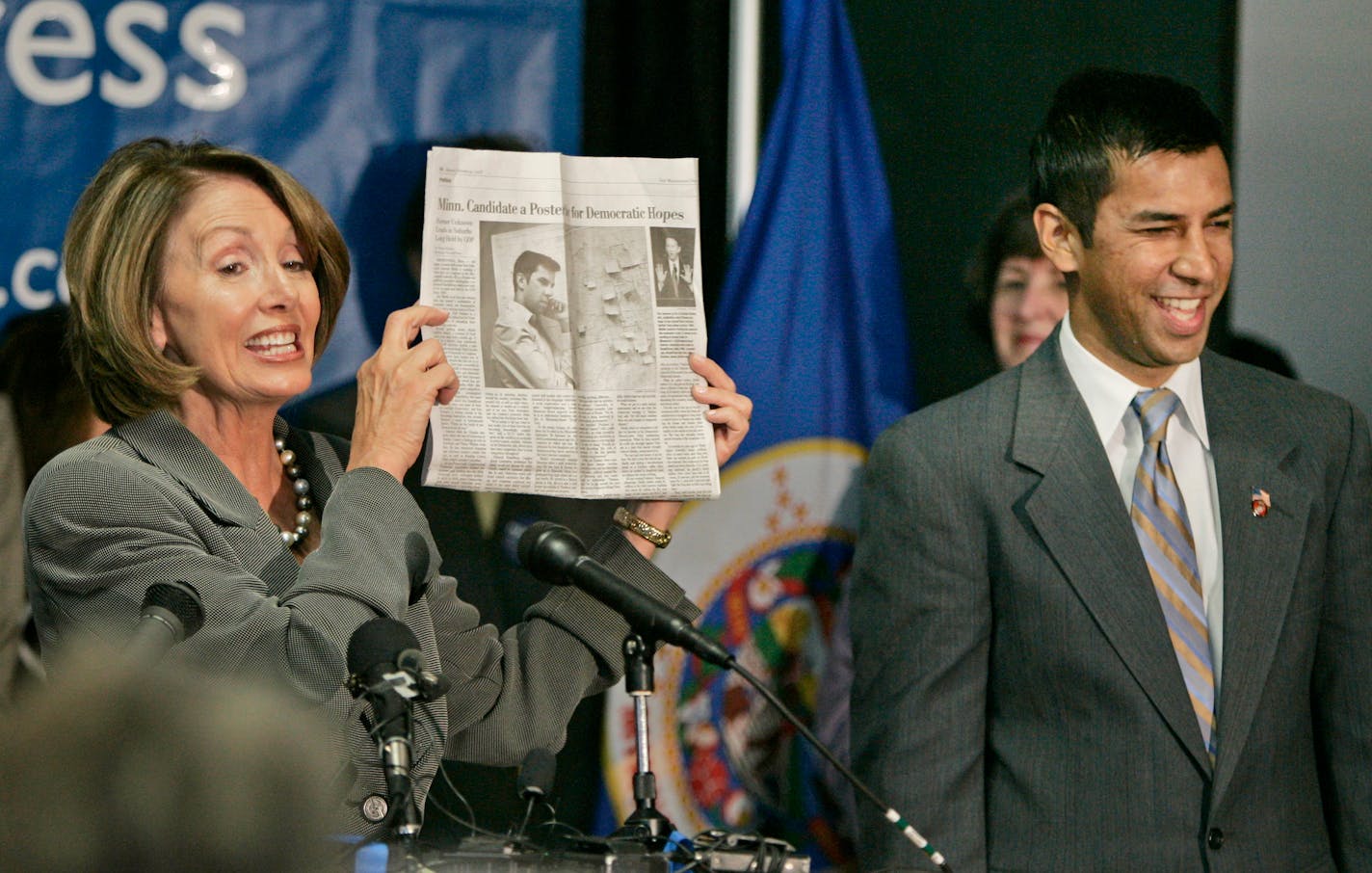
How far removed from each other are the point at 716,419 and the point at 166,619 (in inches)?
47.7

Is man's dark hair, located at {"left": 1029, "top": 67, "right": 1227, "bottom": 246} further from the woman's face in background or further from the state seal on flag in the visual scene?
the state seal on flag

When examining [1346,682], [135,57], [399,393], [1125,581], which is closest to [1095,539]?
[1125,581]

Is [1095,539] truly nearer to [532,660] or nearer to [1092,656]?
[1092,656]

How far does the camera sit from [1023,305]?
3.30 metres

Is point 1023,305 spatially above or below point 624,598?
above

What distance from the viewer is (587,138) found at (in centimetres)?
300

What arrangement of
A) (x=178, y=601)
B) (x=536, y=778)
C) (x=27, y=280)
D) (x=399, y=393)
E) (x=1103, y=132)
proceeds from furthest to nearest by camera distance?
1. (x=1103, y=132)
2. (x=27, y=280)
3. (x=399, y=393)
4. (x=536, y=778)
5. (x=178, y=601)

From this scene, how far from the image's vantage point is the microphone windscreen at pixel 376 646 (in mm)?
1705

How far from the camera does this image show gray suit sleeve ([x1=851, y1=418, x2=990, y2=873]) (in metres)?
2.73

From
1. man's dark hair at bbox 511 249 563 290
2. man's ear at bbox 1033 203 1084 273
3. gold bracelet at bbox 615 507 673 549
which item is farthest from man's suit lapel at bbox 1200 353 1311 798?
man's dark hair at bbox 511 249 563 290

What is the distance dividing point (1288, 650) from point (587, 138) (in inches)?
60.4

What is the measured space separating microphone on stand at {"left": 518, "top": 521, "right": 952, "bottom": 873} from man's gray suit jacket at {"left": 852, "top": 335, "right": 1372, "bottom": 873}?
0.74 m

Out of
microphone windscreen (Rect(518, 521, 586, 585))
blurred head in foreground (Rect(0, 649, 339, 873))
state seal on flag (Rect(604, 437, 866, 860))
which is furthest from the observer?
state seal on flag (Rect(604, 437, 866, 860))

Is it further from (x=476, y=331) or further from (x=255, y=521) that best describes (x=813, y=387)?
(x=255, y=521)
